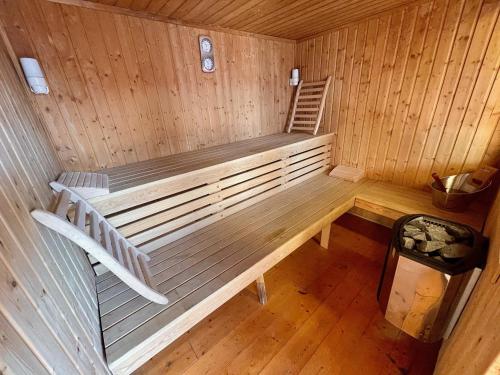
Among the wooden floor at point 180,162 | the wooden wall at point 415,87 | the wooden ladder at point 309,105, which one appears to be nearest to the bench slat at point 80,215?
the wooden floor at point 180,162

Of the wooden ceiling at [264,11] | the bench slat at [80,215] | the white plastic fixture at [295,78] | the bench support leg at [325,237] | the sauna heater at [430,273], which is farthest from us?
the white plastic fixture at [295,78]

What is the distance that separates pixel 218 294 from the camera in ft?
4.31

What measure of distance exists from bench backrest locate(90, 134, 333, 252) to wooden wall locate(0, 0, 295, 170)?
0.71 m

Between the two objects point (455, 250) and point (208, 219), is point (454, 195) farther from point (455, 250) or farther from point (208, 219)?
point (208, 219)

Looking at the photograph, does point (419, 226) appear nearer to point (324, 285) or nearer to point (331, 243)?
point (324, 285)

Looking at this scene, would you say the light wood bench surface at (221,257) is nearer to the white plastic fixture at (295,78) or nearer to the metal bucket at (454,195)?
the metal bucket at (454,195)

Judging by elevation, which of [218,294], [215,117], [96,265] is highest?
[215,117]

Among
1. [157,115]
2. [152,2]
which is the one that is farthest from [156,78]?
[152,2]

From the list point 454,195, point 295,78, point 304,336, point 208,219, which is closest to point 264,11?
point 295,78

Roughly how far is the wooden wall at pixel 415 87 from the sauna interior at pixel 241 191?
0.05ft

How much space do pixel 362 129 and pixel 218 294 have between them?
7.99 ft

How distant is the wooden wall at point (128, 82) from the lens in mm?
1542

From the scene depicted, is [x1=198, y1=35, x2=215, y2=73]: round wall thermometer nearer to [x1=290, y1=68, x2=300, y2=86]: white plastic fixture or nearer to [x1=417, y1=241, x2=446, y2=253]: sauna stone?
[x1=290, y1=68, x2=300, y2=86]: white plastic fixture

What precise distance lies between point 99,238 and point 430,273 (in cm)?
185
